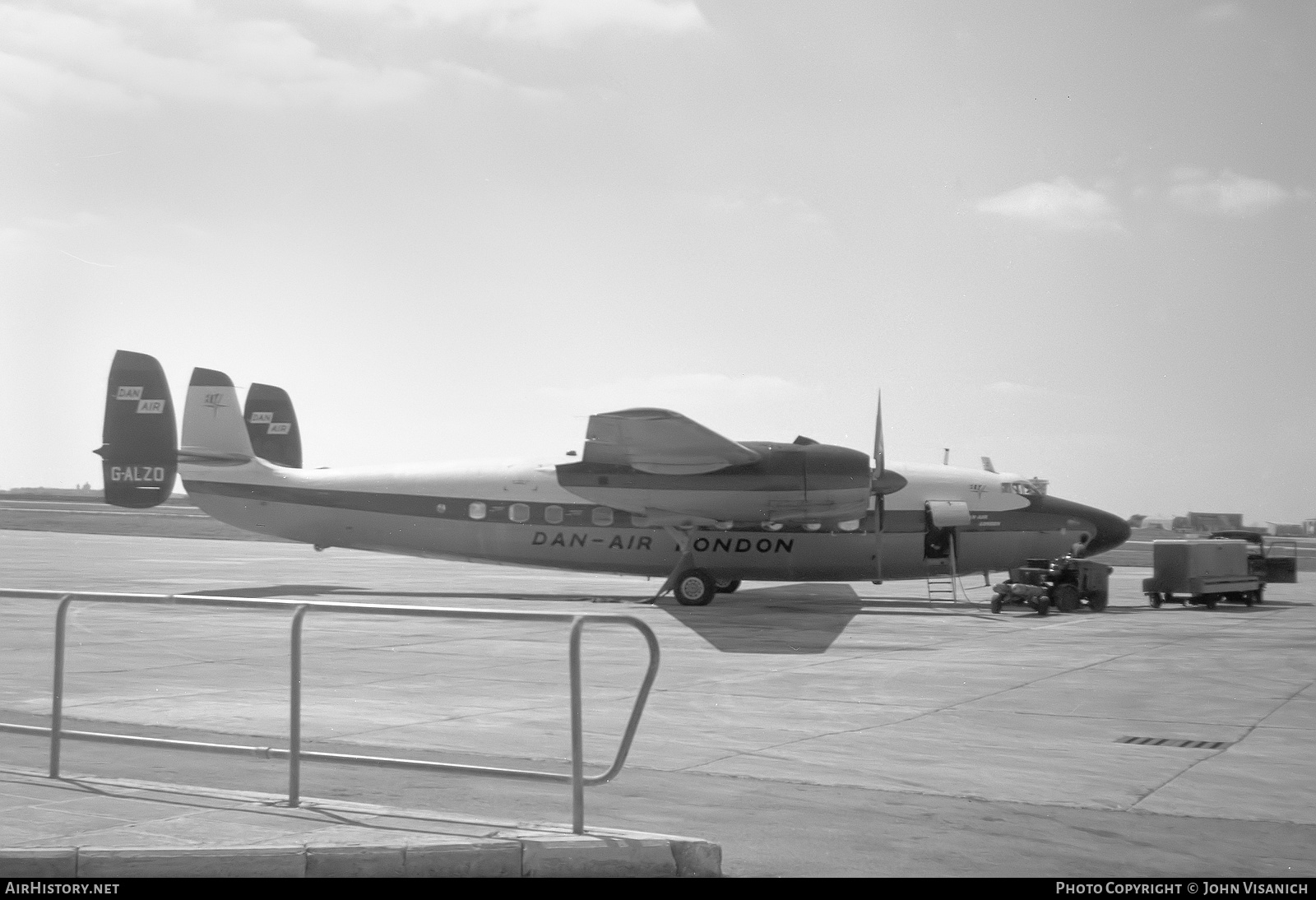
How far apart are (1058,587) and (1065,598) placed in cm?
28

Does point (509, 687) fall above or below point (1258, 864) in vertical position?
above

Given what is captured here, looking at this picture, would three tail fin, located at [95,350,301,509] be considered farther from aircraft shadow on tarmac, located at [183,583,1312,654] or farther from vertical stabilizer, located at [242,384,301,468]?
vertical stabilizer, located at [242,384,301,468]

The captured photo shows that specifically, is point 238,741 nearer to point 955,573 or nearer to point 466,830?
point 466,830

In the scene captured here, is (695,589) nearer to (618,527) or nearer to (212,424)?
(618,527)

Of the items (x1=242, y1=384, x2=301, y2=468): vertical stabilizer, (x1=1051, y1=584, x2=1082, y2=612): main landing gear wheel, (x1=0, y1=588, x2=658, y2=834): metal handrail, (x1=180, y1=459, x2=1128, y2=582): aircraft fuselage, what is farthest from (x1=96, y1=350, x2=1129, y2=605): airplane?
(x1=0, y1=588, x2=658, y2=834): metal handrail

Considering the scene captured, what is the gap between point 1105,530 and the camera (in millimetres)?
27391

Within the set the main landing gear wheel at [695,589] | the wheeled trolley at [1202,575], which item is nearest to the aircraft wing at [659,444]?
the main landing gear wheel at [695,589]

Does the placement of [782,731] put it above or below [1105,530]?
below

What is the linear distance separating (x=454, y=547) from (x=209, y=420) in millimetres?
7311

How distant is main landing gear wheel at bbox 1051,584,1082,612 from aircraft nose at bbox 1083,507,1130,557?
248 cm

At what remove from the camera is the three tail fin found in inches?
1109

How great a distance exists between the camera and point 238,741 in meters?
9.57

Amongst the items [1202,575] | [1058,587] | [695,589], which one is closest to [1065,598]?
[1058,587]
